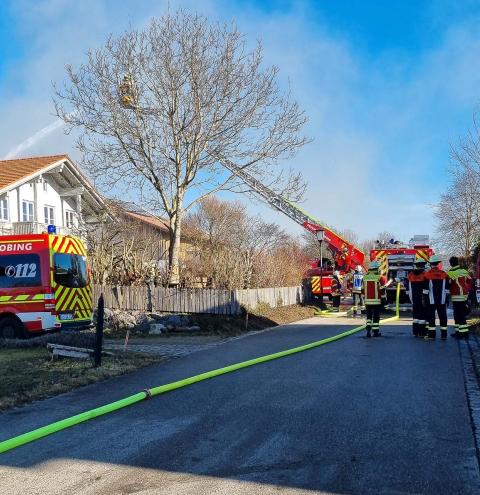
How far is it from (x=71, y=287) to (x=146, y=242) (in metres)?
9.00

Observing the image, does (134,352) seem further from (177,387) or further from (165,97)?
(165,97)

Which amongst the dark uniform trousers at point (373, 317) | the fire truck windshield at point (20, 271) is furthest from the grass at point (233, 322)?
the dark uniform trousers at point (373, 317)

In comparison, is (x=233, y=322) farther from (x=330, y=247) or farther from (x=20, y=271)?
(x=330, y=247)

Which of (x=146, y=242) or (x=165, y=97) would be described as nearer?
(x=165, y=97)

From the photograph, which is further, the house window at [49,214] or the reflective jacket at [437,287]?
the house window at [49,214]

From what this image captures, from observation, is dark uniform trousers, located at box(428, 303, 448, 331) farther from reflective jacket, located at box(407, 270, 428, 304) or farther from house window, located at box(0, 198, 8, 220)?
house window, located at box(0, 198, 8, 220)

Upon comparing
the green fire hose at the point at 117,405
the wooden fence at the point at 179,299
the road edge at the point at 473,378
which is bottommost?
the road edge at the point at 473,378

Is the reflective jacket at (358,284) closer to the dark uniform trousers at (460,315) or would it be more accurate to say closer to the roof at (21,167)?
the dark uniform trousers at (460,315)

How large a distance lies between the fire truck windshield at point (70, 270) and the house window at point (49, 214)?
53.8 ft

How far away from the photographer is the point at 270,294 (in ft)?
71.5

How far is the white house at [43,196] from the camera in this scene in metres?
26.2

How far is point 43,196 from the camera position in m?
29.6

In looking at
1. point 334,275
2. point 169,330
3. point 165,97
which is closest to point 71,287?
point 169,330

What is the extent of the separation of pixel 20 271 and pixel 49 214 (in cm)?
1750
